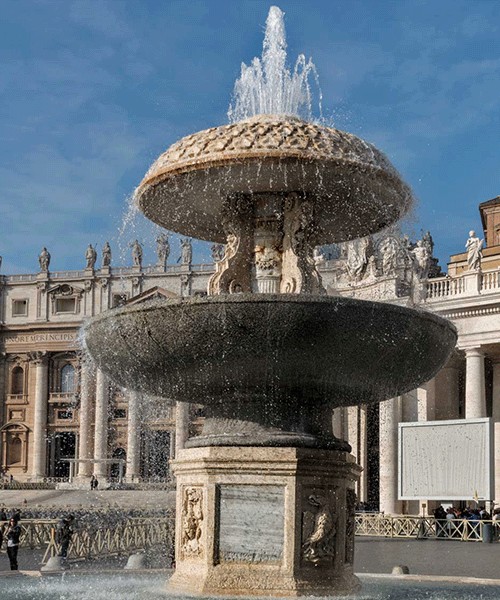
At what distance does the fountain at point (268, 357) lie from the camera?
7.99 metres

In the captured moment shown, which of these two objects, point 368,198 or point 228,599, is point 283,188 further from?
point 228,599

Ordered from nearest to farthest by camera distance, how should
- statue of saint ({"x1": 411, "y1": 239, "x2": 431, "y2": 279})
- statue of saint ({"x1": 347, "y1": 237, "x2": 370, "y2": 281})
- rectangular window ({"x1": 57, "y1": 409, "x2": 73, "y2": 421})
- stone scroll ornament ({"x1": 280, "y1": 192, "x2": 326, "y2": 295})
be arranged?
stone scroll ornament ({"x1": 280, "y1": 192, "x2": 326, "y2": 295}), statue of saint ({"x1": 347, "y1": 237, "x2": 370, "y2": 281}), statue of saint ({"x1": 411, "y1": 239, "x2": 431, "y2": 279}), rectangular window ({"x1": 57, "y1": 409, "x2": 73, "y2": 421})

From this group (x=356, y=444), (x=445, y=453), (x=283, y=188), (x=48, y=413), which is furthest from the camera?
(x=48, y=413)

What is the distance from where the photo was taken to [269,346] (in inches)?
314

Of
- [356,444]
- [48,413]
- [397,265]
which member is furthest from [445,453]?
[48,413]

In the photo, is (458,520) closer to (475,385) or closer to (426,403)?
(475,385)

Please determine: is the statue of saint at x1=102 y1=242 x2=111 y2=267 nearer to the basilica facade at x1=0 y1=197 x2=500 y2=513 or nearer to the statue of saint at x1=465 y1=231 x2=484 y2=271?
the basilica facade at x1=0 y1=197 x2=500 y2=513

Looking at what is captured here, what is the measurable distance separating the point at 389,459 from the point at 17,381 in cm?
5277

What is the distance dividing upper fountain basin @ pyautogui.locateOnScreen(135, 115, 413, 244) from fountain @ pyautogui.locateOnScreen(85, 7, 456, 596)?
0.06 feet

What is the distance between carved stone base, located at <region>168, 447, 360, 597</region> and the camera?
8.08 m

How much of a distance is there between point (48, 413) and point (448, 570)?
65695mm

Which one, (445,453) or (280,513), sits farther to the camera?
(445,453)

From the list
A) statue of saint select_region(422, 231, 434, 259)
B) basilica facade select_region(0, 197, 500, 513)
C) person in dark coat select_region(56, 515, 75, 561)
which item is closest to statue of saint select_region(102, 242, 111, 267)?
basilica facade select_region(0, 197, 500, 513)

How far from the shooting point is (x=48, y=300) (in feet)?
269
